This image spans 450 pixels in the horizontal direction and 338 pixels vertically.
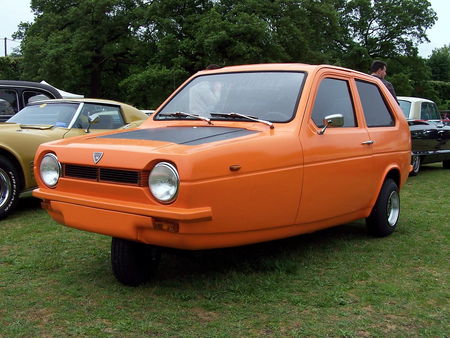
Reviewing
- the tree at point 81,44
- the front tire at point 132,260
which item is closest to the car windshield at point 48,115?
the front tire at point 132,260

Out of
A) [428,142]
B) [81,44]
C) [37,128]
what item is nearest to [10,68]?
[81,44]

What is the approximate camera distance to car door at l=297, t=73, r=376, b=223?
3.91m

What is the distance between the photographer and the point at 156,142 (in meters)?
3.37

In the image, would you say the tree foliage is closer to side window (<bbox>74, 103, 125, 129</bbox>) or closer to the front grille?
side window (<bbox>74, 103, 125, 129</bbox>)

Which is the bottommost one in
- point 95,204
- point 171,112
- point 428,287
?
point 428,287

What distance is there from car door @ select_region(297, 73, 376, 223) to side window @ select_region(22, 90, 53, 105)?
17.6 ft

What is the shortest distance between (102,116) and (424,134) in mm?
6606

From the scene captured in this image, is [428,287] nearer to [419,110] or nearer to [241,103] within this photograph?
[241,103]

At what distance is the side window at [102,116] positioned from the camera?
7.14 m

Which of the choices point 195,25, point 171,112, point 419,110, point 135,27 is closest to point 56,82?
point 135,27

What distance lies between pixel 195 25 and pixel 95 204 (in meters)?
29.6

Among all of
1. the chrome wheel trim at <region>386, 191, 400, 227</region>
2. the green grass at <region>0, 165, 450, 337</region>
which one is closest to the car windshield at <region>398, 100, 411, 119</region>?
the chrome wheel trim at <region>386, 191, 400, 227</region>

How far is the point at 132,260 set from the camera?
11.8 feet

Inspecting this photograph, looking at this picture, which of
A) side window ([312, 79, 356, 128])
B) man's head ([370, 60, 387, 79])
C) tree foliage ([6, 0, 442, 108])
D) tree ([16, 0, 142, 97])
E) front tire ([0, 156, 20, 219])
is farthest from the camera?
tree ([16, 0, 142, 97])
